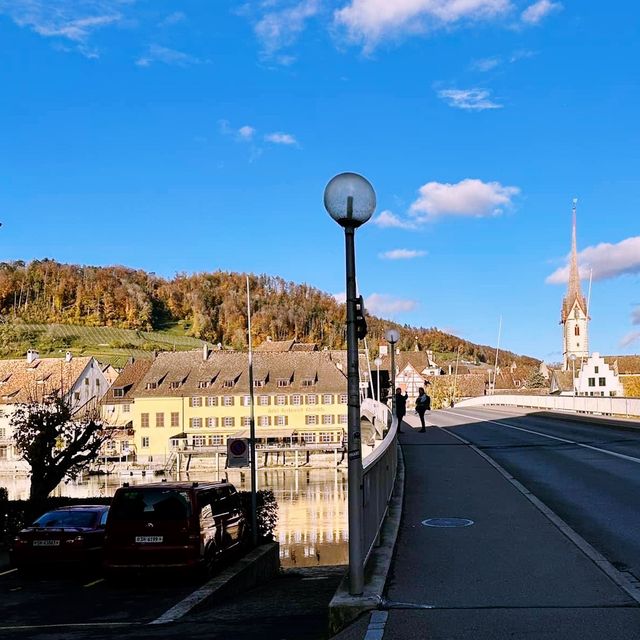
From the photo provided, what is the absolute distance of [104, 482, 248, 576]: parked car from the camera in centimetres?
1475

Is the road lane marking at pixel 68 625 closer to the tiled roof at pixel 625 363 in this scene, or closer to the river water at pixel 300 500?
the river water at pixel 300 500

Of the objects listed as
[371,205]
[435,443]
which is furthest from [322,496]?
[371,205]

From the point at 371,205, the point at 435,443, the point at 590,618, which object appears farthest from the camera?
the point at 435,443

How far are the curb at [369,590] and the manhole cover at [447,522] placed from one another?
27.6 inches

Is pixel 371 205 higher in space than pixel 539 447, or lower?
higher

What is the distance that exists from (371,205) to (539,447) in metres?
19.4

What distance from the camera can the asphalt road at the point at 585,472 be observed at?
448 inches

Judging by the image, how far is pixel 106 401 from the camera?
4040 inches

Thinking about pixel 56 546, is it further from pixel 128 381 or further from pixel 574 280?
pixel 574 280

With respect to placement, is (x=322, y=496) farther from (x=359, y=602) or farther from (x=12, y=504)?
(x=359, y=602)

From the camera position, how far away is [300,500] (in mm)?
63062

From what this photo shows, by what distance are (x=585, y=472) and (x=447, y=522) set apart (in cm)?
743

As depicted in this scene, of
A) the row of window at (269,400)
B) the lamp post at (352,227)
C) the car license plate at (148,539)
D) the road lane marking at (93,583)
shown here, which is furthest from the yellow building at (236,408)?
the lamp post at (352,227)

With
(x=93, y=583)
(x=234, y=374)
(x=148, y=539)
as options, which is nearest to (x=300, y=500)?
(x=234, y=374)
